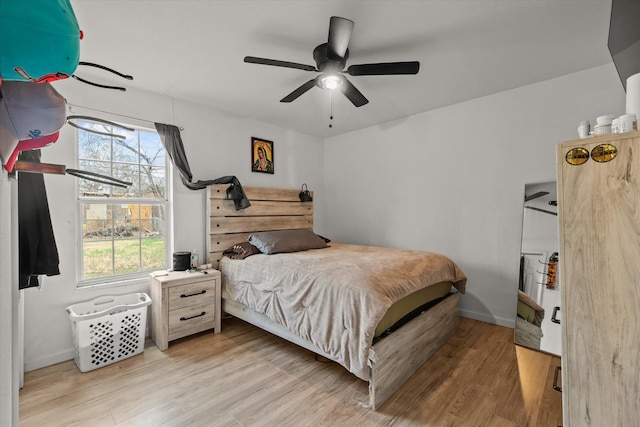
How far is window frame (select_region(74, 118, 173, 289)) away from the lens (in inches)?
100

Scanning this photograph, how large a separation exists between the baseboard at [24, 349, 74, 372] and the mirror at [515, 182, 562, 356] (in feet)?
13.4

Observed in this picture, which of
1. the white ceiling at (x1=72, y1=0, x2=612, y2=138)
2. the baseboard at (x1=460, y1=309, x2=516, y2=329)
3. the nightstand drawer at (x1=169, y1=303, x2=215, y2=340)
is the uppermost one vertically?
the white ceiling at (x1=72, y1=0, x2=612, y2=138)

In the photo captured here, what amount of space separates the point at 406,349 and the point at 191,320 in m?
2.02

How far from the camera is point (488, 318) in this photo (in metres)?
3.17

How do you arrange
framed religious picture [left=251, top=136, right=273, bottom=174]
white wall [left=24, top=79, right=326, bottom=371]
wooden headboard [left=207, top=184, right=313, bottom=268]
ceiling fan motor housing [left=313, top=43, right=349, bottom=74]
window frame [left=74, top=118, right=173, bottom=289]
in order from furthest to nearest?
framed religious picture [left=251, top=136, right=273, bottom=174] < wooden headboard [left=207, top=184, right=313, bottom=268] < window frame [left=74, top=118, right=173, bottom=289] < white wall [left=24, top=79, right=326, bottom=371] < ceiling fan motor housing [left=313, top=43, right=349, bottom=74]

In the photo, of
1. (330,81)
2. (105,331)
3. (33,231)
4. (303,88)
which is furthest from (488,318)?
(33,231)

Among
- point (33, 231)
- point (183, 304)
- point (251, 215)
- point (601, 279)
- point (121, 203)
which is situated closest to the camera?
point (601, 279)

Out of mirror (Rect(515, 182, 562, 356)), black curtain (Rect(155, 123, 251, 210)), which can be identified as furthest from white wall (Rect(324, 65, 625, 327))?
black curtain (Rect(155, 123, 251, 210))

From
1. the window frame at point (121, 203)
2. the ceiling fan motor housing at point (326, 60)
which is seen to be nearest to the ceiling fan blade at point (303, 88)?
the ceiling fan motor housing at point (326, 60)

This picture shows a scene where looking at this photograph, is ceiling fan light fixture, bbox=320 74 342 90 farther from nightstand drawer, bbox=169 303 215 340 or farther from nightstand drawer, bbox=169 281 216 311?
nightstand drawer, bbox=169 303 215 340

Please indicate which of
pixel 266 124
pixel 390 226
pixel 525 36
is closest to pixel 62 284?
pixel 266 124

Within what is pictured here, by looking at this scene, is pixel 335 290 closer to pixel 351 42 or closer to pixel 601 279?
pixel 601 279

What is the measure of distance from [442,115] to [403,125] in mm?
516

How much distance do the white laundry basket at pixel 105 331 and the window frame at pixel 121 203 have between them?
7.0 inches
